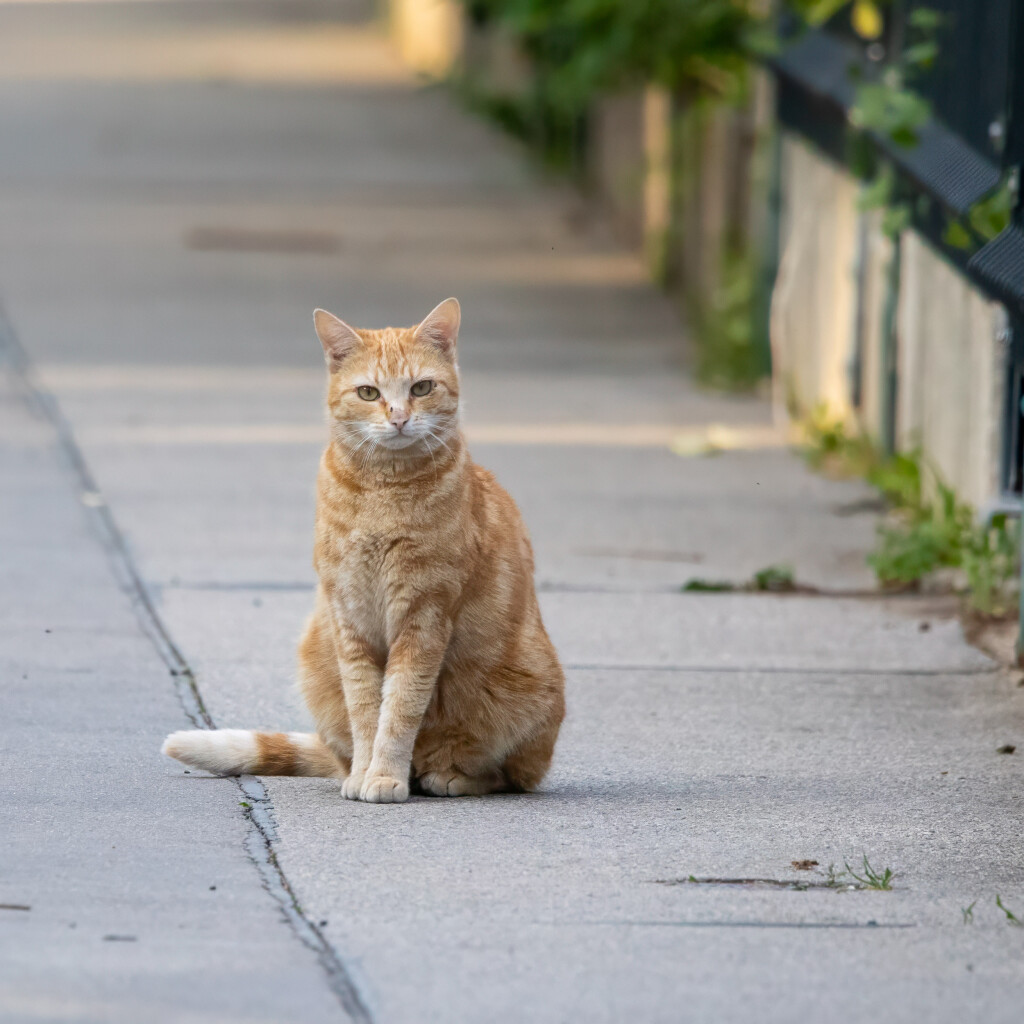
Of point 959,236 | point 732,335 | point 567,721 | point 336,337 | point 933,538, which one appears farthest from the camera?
point 732,335

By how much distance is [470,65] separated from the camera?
24.5 metres

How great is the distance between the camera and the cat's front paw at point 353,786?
5133 millimetres

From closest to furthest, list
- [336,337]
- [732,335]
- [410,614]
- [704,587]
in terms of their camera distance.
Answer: [410,614]
[336,337]
[704,587]
[732,335]

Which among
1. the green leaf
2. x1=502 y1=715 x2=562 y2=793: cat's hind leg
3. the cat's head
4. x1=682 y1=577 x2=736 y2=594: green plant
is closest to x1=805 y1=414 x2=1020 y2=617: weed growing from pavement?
x1=682 y1=577 x2=736 y2=594: green plant

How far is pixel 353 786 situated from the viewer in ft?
16.9

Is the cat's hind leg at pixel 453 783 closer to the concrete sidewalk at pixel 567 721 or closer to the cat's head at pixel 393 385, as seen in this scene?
the concrete sidewalk at pixel 567 721

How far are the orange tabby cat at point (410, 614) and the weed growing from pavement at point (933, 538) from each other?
8.62 feet

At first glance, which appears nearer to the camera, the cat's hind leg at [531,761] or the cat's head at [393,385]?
the cat's head at [393,385]

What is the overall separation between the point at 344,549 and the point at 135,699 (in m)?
1.31

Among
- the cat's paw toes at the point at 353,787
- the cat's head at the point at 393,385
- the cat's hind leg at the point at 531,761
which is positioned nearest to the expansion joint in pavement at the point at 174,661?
the cat's paw toes at the point at 353,787

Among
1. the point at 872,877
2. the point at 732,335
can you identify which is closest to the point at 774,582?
the point at 872,877

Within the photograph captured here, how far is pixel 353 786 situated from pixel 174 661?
1.64 metres

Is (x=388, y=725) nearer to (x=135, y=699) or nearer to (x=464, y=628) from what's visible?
(x=464, y=628)

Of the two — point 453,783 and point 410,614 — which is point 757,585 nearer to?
point 453,783
